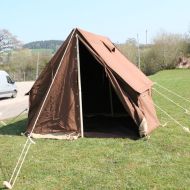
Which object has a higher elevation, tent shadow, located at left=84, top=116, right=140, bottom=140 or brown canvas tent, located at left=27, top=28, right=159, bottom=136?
brown canvas tent, located at left=27, top=28, right=159, bottom=136

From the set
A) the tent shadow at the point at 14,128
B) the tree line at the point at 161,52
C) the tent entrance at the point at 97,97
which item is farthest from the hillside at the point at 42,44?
the tent shadow at the point at 14,128

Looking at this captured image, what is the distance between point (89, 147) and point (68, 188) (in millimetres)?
2525

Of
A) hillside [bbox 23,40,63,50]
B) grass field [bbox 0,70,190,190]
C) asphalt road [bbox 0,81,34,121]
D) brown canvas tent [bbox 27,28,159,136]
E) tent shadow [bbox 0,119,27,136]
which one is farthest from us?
hillside [bbox 23,40,63,50]

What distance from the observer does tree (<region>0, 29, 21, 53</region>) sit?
66.2 meters

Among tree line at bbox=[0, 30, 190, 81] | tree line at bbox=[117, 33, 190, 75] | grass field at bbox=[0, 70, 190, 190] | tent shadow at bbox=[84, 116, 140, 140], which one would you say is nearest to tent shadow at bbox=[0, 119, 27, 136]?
grass field at bbox=[0, 70, 190, 190]

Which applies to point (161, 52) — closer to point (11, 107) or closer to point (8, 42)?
point (8, 42)

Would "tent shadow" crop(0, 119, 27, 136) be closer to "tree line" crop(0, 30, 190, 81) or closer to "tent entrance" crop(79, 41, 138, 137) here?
"tent entrance" crop(79, 41, 138, 137)

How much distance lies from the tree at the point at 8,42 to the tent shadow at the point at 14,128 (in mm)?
55387

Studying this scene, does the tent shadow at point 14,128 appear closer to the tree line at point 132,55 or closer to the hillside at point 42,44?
the tree line at point 132,55

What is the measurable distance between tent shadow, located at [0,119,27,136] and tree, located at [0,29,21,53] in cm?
5539

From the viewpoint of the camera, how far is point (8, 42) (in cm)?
6669

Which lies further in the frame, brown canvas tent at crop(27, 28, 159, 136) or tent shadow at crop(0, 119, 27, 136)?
tent shadow at crop(0, 119, 27, 136)

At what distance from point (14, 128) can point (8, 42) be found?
57.1 m

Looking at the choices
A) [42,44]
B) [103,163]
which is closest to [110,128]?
[103,163]
